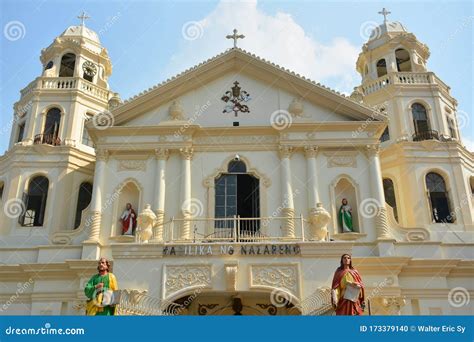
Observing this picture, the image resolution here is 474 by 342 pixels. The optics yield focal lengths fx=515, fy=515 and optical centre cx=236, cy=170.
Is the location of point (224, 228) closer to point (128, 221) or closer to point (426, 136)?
point (128, 221)

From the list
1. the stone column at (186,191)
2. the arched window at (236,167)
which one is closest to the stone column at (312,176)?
the arched window at (236,167)

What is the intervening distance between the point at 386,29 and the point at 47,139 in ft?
66.6

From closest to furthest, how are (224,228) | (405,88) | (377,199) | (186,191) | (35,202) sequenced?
1. (224,228)
2. (377,199)
3. (186,191)
4. (35,202)
5. (405,88)

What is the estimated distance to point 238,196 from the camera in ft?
73.1

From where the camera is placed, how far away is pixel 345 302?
12406mm

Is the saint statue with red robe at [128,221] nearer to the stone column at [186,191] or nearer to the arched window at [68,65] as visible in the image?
the stone column at [186,191]

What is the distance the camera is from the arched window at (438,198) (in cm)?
2400

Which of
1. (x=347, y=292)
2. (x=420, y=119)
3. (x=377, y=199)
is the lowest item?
(x=347, y=292)

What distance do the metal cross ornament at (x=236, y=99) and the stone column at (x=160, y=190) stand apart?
142 inches

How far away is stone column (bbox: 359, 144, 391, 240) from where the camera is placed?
20.8 metres

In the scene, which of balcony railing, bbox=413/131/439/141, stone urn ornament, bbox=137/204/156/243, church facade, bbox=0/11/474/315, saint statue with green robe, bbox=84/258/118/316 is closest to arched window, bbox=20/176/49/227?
church facade, bbox=0/11/474/315

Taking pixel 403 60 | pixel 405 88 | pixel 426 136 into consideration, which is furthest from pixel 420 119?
pixel 403 60

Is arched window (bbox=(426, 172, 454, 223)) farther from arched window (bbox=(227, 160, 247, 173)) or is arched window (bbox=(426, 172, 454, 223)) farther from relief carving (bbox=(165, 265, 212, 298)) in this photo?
relief carving (bbox=(165, 265, 212, 298))

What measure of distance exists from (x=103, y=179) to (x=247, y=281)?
8646mm
